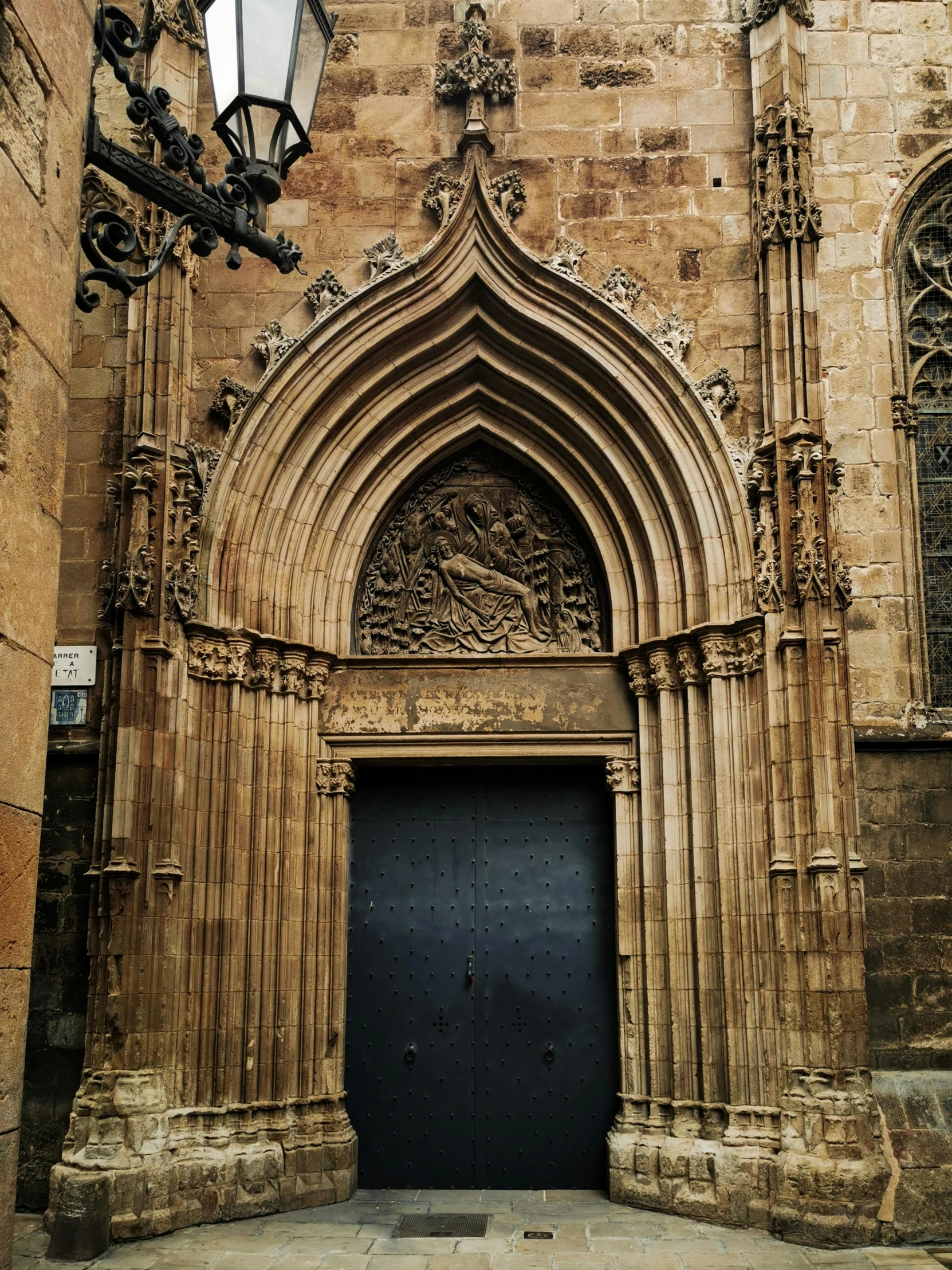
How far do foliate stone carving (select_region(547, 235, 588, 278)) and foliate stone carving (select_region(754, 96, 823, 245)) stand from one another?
128cm

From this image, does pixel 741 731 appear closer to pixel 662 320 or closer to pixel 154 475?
pixel 662 320

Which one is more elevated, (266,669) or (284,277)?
(284,277)

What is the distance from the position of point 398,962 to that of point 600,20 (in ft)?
23.8

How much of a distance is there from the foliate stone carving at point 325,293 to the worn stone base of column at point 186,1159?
17.8 feet

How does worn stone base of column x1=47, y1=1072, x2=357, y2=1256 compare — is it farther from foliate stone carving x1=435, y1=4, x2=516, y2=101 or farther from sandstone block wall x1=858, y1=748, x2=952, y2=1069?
foliate stone carving x1=435, y1=4, x2=516, y2=101

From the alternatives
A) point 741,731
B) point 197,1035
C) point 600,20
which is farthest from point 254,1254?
point 600,20

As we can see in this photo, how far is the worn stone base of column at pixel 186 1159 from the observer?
8.16 meters

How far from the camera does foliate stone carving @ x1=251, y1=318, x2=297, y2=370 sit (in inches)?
388

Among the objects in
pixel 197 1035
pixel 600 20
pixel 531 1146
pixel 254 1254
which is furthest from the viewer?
pixel 600 20

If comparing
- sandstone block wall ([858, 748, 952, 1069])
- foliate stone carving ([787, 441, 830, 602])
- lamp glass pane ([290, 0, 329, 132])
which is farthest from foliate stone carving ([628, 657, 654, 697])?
lamp glass pane ([290, 0, 329, 132])

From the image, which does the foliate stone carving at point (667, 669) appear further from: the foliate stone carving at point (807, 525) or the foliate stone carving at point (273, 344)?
the foliate stone carving at point (273, 344)

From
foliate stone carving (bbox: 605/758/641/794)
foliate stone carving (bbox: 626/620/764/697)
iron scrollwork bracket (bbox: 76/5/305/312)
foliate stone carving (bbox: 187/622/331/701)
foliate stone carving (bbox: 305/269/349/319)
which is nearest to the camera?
iron scrollwork bracket (bbox: 76/5/305/312)

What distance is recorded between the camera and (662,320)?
9844 millimetres

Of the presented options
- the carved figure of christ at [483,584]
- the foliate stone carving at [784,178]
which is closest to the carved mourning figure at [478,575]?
the carved figure of christ at [483,584]
